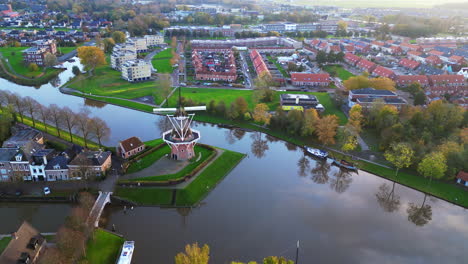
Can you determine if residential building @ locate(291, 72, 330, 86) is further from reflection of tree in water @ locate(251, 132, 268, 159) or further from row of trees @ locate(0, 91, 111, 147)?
row of trees @ locate(0, 91, 111, 147)

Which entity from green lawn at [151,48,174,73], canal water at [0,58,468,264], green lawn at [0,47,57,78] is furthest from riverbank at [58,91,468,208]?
green lawn at [0,47,57,78]

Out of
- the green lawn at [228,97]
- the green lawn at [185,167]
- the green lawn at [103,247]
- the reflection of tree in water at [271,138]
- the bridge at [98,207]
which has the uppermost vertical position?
the green lawn at [228,97]

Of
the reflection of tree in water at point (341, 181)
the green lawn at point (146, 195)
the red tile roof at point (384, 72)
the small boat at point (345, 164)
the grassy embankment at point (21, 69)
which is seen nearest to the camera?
the green lawn at point (146, 195)

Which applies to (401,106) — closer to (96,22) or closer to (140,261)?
(140,261)

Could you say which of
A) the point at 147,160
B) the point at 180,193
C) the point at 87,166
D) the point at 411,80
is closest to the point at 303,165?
the point at 180,193

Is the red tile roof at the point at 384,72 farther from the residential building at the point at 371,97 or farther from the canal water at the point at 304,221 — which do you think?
the canal water at the point at 304,221

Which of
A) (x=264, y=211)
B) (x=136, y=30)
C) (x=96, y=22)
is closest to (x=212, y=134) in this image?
(x=264, y=211)

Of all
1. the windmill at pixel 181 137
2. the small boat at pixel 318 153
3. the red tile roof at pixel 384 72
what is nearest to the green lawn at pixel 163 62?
the windmill at pixel 181 137
